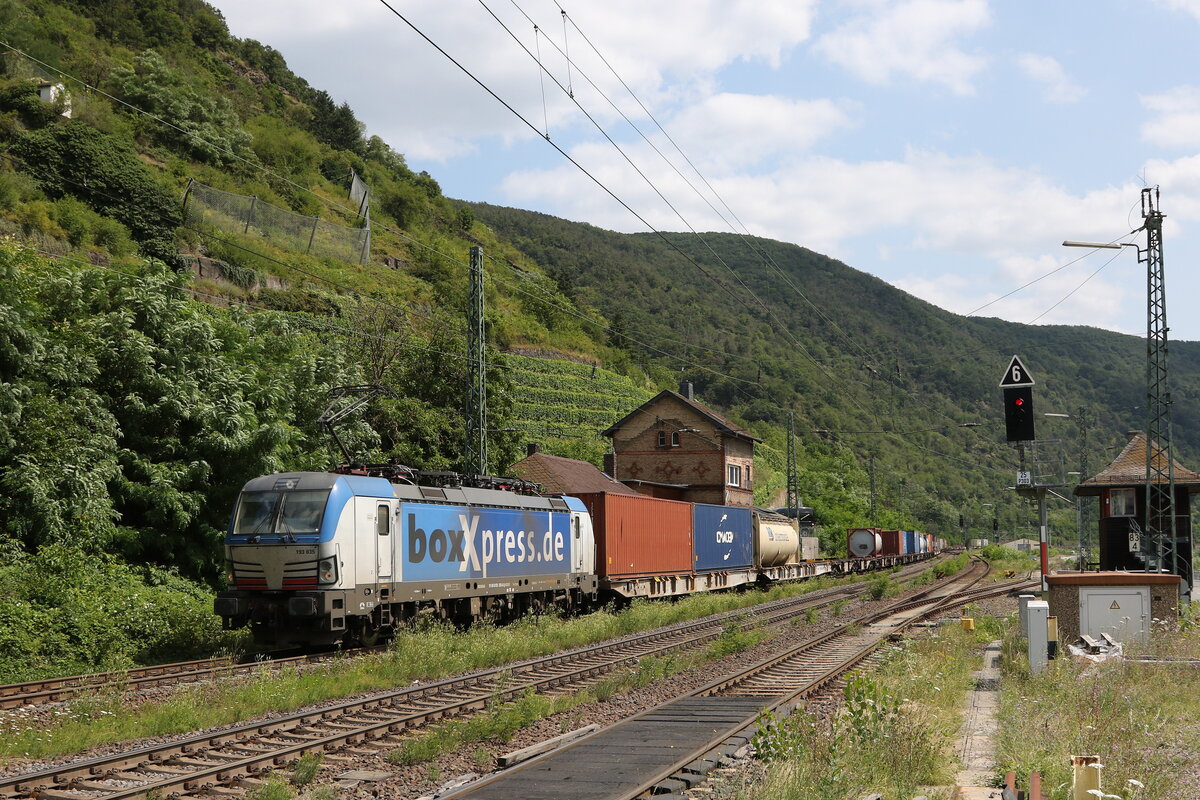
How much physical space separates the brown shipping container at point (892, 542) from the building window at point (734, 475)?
1038 cm

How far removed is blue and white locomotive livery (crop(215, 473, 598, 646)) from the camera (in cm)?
1661

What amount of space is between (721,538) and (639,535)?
7938 millimetres

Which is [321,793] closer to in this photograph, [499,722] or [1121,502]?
[499,722]

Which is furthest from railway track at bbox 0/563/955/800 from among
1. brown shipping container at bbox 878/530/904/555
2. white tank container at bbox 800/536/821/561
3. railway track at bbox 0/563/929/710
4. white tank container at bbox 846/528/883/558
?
brown shipping container at bbox 878/530/904/555

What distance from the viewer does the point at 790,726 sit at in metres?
9.66

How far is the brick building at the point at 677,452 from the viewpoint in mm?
61438

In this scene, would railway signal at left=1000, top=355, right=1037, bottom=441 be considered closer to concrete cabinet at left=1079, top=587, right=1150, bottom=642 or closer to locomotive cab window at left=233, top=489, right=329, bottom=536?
concrete cabinet at left=1079, top=587, right=1150, bottom=642

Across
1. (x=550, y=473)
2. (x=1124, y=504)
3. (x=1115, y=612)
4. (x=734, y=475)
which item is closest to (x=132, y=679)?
(x=1115, y=612)

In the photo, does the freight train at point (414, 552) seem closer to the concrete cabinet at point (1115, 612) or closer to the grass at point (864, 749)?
the grass at point (864, 749)

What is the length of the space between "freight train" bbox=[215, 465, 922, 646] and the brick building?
1213 inches

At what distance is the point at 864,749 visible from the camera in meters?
9.35

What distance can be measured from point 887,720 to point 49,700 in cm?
1055

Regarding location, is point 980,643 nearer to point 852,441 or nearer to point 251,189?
point 251,189

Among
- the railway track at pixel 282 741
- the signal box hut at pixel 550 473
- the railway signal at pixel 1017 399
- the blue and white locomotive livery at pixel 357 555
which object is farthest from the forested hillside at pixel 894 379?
the railway track at pixel 282 741
